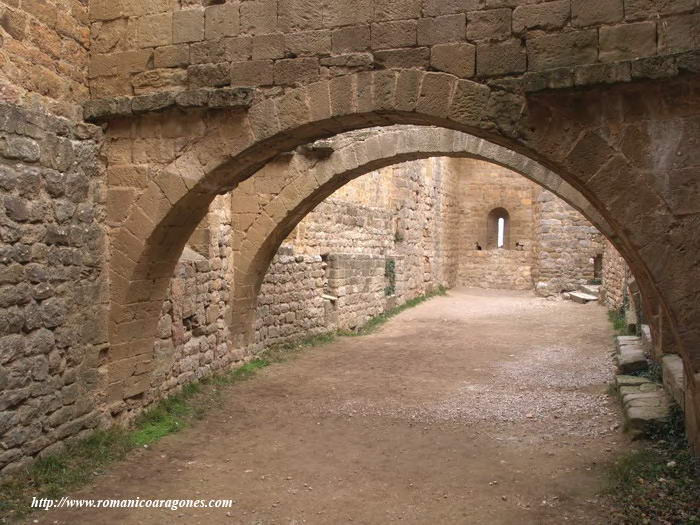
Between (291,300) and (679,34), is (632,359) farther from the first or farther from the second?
(291,300)

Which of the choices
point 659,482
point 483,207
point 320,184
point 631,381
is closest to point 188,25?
A: point 320,184

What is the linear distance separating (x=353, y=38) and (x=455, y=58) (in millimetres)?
751

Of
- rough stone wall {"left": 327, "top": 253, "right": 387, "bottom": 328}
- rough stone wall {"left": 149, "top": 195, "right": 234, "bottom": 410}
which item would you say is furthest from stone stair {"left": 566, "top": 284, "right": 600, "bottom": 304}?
rough stone wall {"left": 149, "top": 195, "right": 234, "bottom": 410}

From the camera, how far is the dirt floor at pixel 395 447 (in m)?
3.91

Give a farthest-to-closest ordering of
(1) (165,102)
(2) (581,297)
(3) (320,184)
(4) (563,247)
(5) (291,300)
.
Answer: (4) (563,247)
(2) (581,297)
(5) (291,300)
(3) (320,184)
(1) (165,102)

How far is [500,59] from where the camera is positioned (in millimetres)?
4066

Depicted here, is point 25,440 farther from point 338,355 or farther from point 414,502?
point 338,355

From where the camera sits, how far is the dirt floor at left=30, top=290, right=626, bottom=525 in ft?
12.8

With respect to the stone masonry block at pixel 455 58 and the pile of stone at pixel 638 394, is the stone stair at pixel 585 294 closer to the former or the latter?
the pile of stone at pixel 638 394

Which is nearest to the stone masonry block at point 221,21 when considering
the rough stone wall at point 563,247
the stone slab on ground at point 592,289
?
the stone slab on ground at point 592,289

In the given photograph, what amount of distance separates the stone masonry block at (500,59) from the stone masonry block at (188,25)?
6.94 ft

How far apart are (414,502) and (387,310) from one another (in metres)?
9.40

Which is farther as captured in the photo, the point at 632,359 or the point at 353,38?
the point at 632,359

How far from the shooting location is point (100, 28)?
197 inches
